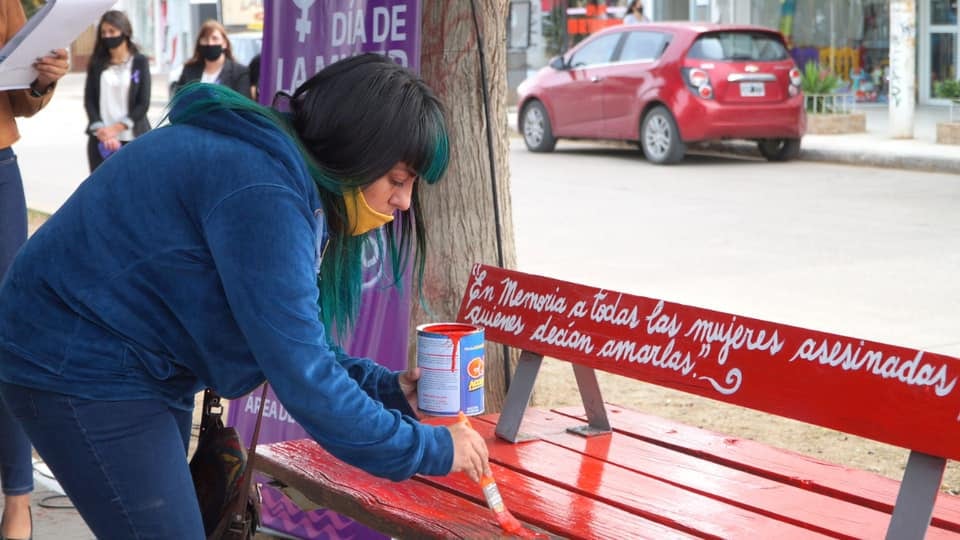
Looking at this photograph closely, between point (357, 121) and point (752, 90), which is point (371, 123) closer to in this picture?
point (357, 121)

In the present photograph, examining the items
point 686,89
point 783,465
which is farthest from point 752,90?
point 783,465

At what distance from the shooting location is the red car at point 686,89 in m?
15.2

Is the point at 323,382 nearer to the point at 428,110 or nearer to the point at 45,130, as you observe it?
the point at 428,110

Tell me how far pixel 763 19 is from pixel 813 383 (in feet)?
73.4

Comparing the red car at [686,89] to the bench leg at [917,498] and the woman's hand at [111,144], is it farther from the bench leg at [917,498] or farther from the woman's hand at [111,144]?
the bench leg at [917,498]

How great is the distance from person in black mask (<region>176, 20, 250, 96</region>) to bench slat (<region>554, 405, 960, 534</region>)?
6.17 meters

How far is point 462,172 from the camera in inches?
184

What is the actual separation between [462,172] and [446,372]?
5.67 ft

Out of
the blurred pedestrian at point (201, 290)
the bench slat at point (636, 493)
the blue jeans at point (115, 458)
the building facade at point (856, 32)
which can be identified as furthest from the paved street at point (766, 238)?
the building facade at point (856, 32)

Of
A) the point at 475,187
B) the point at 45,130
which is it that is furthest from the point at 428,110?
the point at 45,130

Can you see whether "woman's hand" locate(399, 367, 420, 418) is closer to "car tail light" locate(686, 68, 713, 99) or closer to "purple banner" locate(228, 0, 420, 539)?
"purple banner" locate(228, 0, 420, 539)

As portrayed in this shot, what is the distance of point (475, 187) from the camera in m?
4.68

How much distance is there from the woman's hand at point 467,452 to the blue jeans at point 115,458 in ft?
1.60

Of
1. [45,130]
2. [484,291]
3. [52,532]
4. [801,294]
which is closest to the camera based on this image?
[484,291]
